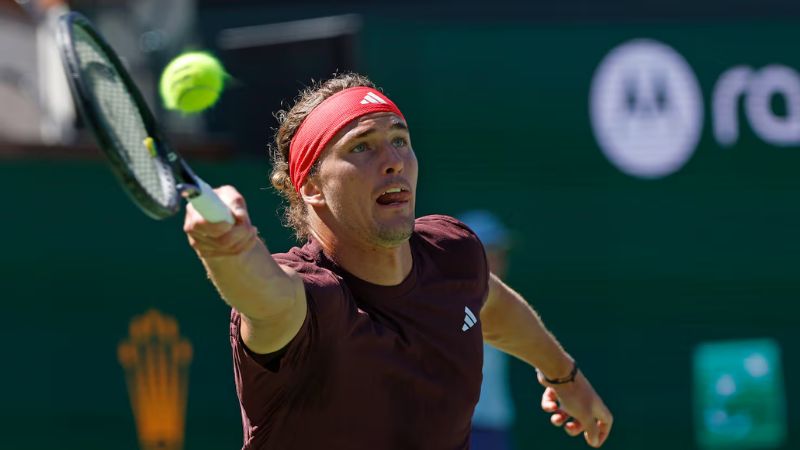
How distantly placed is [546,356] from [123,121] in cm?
164

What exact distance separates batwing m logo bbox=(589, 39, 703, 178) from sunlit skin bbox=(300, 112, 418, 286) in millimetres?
4806

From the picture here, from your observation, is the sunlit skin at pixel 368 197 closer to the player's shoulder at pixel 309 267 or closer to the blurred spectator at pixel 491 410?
the player's shoulder at pixel 309 267

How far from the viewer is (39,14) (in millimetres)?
8320

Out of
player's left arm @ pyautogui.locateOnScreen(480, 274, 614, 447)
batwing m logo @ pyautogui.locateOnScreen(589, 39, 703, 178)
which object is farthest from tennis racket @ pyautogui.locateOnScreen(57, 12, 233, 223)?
batwing m logo @ pyautogui.locateOnScreen(589, 39, 703, 178)

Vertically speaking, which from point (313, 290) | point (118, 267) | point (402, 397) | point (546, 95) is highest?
point (313, 290)

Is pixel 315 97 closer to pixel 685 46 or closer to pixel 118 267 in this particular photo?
pixel 118 267

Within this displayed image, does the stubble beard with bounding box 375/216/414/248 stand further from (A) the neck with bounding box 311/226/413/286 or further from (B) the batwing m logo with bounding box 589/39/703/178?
(B) the batwing m logo with bounding box 589/39/703/178

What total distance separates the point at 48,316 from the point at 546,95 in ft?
10.2

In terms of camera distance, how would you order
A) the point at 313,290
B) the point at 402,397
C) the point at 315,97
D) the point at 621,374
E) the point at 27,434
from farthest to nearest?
1. the point at 621,374
2. the point at 27,434
3. the point at 315,97
4. the point at 402,397
5. the point at 313,290

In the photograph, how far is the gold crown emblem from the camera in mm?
7184

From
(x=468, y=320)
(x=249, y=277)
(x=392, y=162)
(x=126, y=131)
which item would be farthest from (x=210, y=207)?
(x=468, y=320)

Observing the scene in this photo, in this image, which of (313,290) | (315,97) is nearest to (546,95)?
(315,97)

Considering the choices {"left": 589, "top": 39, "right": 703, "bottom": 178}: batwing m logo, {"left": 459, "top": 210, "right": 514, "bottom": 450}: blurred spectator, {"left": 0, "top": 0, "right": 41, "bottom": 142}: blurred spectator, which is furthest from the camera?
{"left": 0, "top": 0, "right": 41, "bottom": 142}: blurred spectator

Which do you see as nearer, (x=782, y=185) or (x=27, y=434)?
(x=27, y=434)
